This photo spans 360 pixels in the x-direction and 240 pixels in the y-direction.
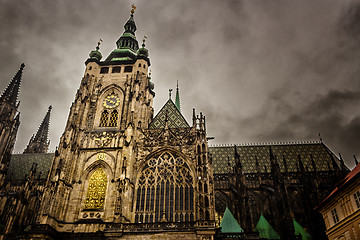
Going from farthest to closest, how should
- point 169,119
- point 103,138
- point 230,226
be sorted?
point 169,119 < point 103,138 < point 230,226

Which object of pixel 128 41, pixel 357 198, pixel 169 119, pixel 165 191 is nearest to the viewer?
Result: pixel 357 198

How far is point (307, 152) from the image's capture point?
39.0 metres

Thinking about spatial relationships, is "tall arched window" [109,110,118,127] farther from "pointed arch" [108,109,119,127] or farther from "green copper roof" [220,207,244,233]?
"green copper roof" [220,207,244,233]

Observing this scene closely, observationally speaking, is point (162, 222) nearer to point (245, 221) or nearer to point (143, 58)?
point (245, 221)

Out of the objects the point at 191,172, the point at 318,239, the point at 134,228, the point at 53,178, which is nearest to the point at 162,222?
the point at 134,228

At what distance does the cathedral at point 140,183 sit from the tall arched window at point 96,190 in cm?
9

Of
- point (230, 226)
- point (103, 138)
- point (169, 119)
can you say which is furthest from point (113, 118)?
point (230, 226)

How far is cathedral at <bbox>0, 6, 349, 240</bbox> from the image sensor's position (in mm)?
23719

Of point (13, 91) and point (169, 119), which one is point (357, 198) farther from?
point (13, 91)

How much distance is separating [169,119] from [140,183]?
24.8ft

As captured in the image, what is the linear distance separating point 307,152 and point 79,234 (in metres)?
29.9

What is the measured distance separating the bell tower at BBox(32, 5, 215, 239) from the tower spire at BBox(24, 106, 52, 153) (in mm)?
29065

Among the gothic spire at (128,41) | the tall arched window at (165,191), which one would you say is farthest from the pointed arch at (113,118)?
the gothic spire at (128,41)

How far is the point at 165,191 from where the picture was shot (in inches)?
1010
